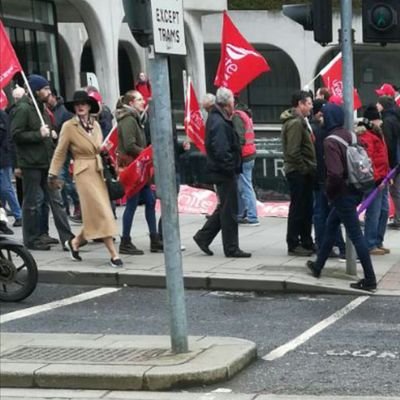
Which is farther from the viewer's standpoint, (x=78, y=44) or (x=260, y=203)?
(x=78, y=44)

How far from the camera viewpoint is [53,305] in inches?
349

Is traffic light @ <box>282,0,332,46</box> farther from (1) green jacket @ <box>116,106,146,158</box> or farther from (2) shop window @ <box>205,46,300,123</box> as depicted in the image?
(2) shop window @ <box>205,46,300,123</box>

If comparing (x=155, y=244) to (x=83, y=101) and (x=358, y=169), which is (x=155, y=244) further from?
(x=358, y=169)

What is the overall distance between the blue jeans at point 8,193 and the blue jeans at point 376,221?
5.07m

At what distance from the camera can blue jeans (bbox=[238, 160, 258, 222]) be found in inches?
544

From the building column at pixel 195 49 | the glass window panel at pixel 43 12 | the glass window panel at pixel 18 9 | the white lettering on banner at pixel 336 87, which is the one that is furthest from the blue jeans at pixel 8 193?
the building column at pixel 195 49

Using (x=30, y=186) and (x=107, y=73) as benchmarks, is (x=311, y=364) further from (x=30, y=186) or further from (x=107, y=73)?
(x=107, y=73)

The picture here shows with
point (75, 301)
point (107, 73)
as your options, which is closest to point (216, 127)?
point (75, 301)

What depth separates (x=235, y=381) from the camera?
635 centimetres

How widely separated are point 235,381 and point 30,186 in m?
5.50

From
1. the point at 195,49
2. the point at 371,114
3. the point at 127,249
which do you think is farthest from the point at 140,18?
the point at 195,49

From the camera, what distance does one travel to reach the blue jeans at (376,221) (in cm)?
1129

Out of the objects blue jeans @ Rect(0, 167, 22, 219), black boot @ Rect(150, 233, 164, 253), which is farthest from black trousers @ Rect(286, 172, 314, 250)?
blue jeans @ Rect(0, 167, 22, 219)

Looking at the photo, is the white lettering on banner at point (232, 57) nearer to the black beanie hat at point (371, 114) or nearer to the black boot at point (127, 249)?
the black beanie hat at point (371, 114)
